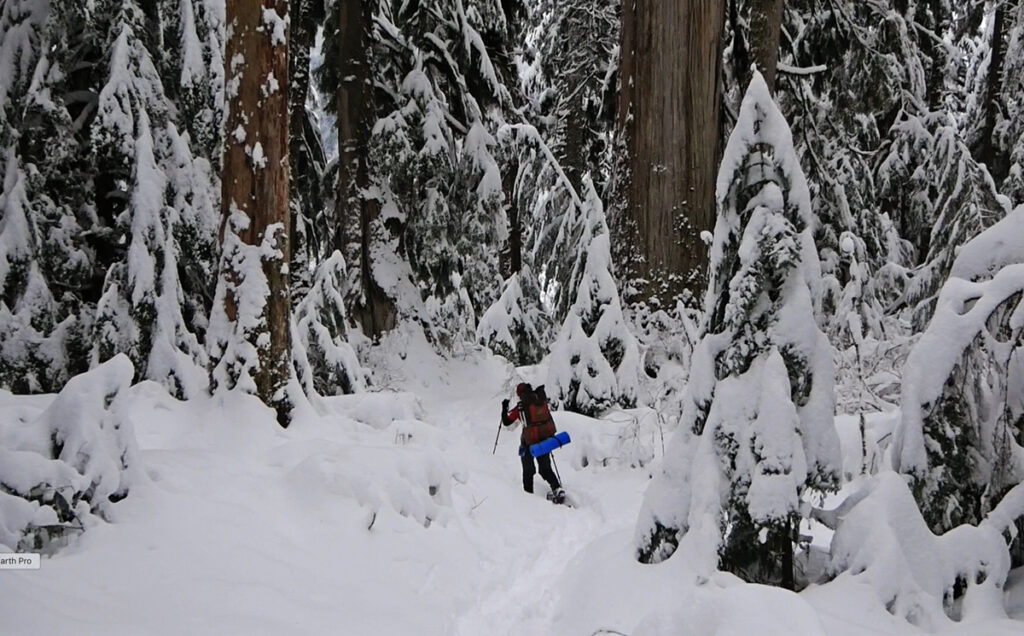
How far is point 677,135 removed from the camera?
7.79 m

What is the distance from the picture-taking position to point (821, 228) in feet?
36.4

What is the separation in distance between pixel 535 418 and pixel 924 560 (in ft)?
14.6

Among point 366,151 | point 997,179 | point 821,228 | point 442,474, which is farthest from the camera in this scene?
point 997,179

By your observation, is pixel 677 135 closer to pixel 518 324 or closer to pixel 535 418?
pixel 535 418

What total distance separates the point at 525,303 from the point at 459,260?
5.25ft

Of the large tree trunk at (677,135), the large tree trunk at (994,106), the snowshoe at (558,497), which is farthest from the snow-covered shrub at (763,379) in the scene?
the large tree trunk at (994,106)

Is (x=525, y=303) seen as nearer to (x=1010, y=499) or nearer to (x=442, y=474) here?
(x=442, y=474)

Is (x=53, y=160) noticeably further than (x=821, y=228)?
No

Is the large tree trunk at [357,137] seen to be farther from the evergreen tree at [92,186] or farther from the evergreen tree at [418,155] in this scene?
the evergreen tree at [92,186]

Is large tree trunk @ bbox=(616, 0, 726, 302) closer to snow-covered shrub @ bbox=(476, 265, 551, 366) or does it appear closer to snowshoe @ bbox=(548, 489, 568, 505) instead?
snowshoe @ bbox=(548, 489, 568, 505)

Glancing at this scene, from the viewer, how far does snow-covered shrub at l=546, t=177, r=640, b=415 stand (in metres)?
8.55

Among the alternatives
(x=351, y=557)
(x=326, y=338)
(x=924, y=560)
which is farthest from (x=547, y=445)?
(x=924, y=560)

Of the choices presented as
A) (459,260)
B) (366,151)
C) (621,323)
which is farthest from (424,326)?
(621,323)

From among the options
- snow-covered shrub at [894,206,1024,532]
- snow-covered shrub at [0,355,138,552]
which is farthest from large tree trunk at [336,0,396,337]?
snow-covered shrub at [894,206,1024,532]
